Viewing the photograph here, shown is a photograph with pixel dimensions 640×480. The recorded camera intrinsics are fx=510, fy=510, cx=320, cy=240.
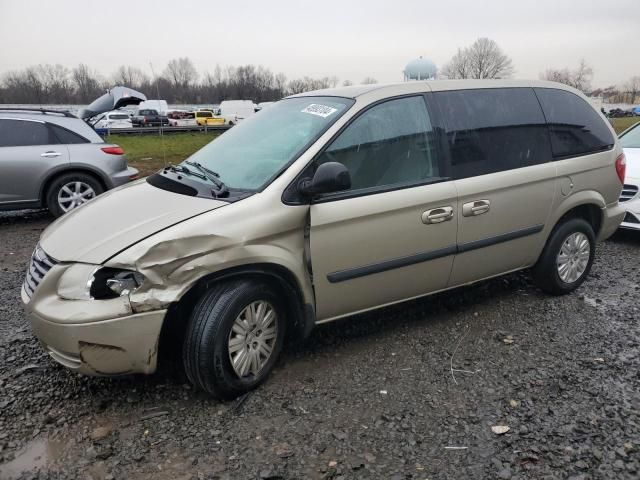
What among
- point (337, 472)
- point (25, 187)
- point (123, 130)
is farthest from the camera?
point (123, 130)

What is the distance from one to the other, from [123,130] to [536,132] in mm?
31764

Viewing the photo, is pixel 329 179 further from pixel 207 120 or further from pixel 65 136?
pixel 207 120

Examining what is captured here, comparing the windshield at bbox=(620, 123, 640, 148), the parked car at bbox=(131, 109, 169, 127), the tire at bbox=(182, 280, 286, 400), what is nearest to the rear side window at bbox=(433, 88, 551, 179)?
the tire at bbox=(182, 280, 286, 400)

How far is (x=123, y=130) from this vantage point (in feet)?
105

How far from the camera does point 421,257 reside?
341 centimetres

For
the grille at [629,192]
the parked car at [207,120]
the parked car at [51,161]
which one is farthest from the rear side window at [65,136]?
the parked car at [207,120]

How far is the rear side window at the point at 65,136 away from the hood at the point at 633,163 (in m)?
7.21

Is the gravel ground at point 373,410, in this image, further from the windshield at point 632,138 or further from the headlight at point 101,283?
the windshield at point 632,138

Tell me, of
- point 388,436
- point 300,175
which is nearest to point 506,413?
point 388,436

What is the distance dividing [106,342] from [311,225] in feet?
4.14

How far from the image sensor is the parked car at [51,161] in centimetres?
687

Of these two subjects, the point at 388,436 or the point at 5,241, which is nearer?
the point at 388,436

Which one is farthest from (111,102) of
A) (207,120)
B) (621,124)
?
(621,124)

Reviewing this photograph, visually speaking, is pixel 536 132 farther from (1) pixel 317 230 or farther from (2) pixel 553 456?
(2) pixel 553 456
